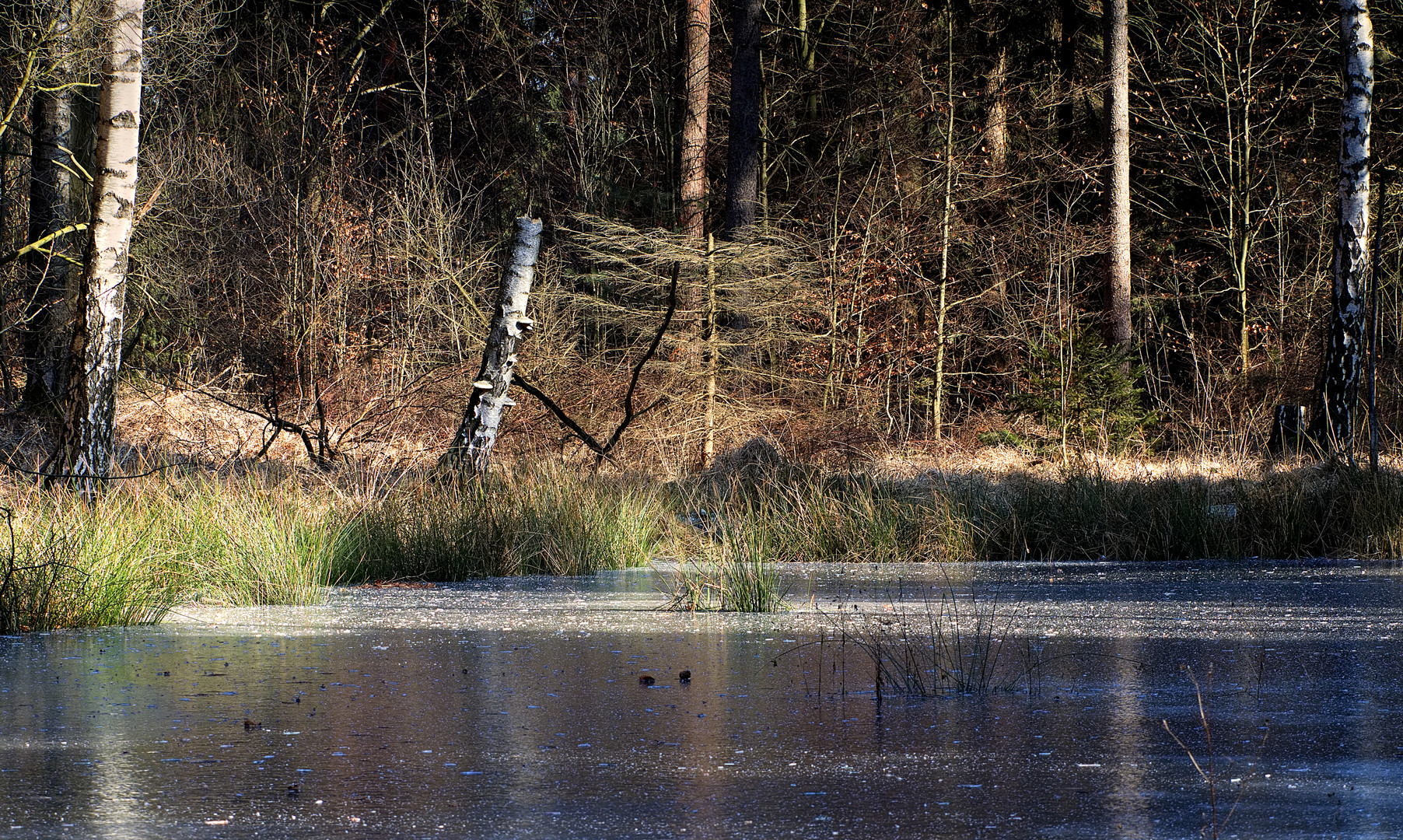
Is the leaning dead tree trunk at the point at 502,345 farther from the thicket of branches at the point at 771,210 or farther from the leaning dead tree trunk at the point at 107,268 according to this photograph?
the thicket of branches at the point at 771,210

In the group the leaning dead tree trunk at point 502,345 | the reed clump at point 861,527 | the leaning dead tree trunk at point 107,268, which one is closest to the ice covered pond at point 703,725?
the reed clump at point 861,527

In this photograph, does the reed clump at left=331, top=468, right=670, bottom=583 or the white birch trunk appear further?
the white birch trunk

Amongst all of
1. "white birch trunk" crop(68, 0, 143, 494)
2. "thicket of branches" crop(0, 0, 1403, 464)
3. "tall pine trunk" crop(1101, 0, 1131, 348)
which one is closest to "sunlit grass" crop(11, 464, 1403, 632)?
"white birch trunk" crop(68, 0, 143, 494)

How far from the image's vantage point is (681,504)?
11398 mm

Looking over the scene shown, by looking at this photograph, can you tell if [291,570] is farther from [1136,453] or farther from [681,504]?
[1136,453]

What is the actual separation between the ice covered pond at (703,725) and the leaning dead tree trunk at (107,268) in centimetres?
312

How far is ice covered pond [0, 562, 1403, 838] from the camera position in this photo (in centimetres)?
279

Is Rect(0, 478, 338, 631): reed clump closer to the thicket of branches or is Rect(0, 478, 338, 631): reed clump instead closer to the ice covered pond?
the ice covered pond

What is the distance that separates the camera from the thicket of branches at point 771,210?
16672mm

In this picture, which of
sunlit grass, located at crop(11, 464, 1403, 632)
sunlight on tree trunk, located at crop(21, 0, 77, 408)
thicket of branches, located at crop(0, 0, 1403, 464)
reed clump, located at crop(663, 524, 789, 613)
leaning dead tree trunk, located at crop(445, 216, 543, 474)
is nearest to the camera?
reed clump, located at crop(663, 524, 789, 613)

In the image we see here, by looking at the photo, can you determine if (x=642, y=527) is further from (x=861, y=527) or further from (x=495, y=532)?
(x=861, y=527)

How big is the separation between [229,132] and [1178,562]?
54.6 feet

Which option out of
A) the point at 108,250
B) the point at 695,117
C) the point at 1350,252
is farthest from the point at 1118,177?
the point at 108,250

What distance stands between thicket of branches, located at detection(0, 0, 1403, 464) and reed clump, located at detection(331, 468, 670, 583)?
6353 mm
